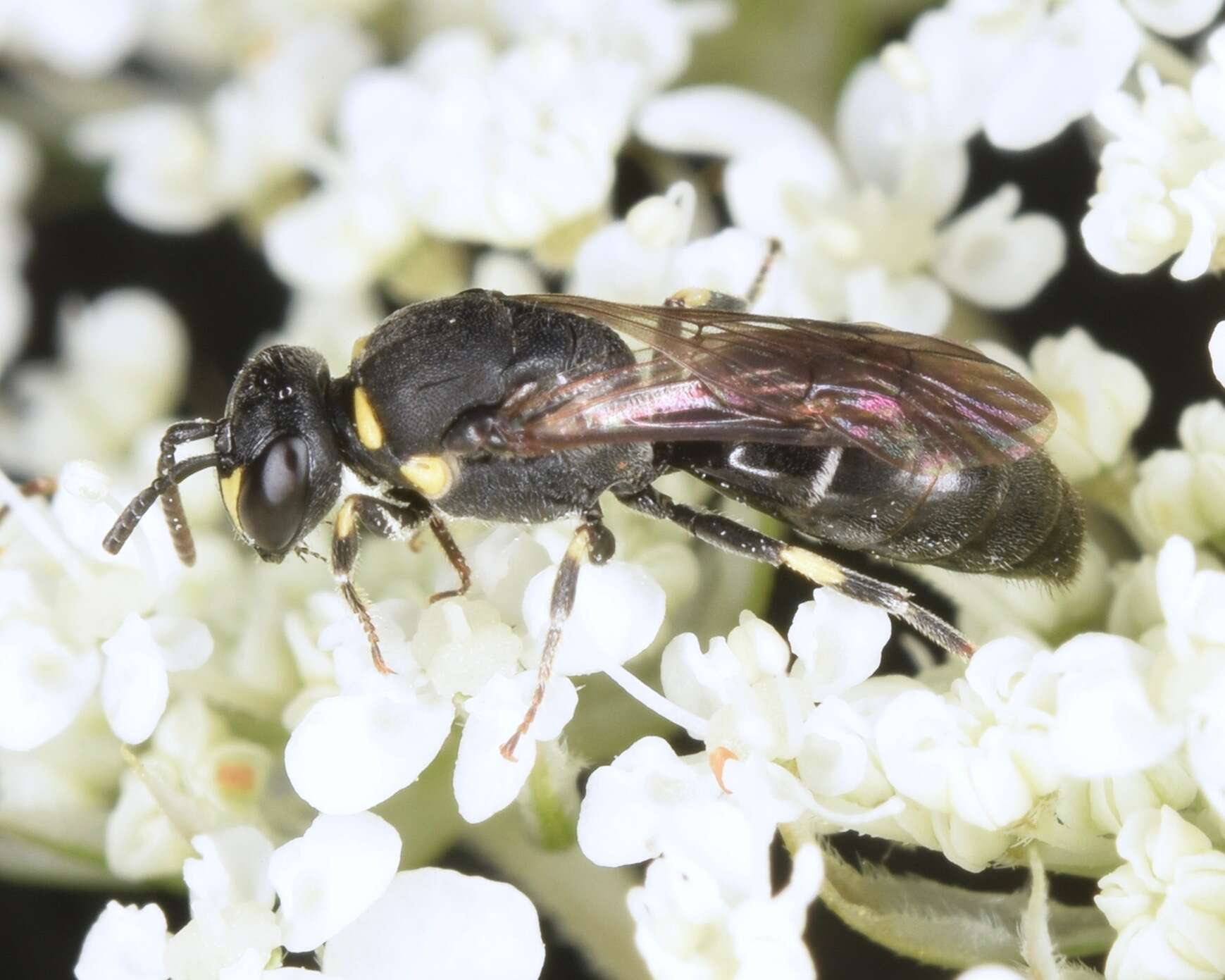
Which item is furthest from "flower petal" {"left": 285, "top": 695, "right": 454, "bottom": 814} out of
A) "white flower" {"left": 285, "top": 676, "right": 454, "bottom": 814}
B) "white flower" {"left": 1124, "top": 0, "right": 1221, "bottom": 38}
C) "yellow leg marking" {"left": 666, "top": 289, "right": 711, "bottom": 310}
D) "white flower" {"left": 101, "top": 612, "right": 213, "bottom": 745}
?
"white flower" {"left": 1124, "top": 0, "right": 1221, "bottom": 38}

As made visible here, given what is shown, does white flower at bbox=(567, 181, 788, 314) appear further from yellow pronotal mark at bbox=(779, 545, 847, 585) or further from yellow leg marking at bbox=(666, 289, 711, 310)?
yellow pronotal mark at bbox=(779, 545, 847, 585)

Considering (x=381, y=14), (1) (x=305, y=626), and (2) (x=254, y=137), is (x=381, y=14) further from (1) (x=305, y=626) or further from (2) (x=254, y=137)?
(1) (x=305, y=626)

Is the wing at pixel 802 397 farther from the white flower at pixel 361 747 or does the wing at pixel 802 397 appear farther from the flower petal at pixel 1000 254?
the flower petal at pixel 1000 254

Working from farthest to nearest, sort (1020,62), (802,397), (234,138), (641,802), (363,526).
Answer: (234,138) → (1020,62) → (363,526) → (802,397) → (641,802)

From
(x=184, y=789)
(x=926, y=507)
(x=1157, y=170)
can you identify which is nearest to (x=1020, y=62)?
(x=1157, y=170)

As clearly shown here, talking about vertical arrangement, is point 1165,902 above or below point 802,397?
below

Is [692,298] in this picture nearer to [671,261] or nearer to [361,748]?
[671,261]

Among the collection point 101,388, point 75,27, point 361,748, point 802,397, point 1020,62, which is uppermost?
point 1020,62
